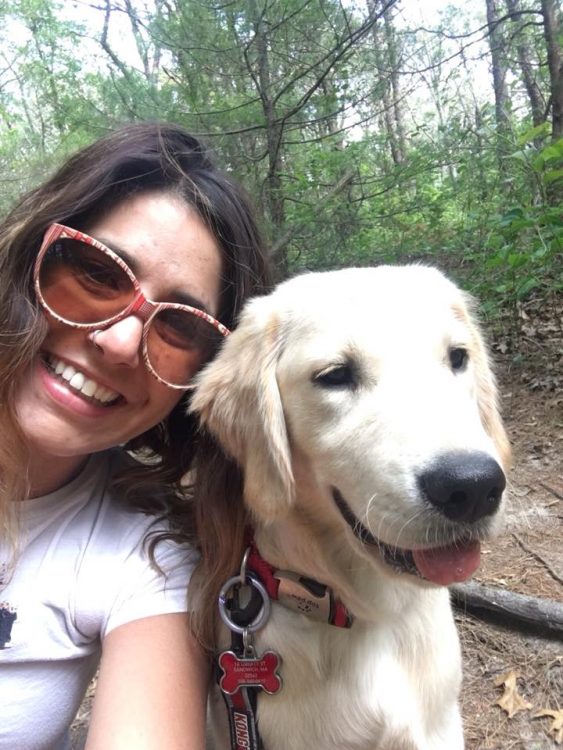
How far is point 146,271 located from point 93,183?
0.29 metres

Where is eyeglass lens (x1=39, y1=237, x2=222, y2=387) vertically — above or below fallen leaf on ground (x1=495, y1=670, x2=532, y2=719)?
above

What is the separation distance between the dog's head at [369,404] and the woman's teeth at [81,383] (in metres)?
0.25

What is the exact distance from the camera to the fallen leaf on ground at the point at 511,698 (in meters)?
2.26

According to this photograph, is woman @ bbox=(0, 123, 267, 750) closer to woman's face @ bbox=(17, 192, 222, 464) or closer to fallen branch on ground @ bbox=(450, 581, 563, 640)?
woman's face @ bbox=(17, 192, 222, 464)

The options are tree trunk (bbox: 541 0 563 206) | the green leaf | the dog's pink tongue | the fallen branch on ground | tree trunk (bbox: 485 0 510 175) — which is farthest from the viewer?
tree trunk (bbox: 485 0 510 175)

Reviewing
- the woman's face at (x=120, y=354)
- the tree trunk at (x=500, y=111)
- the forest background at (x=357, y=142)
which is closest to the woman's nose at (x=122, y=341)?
the woman's face at (x=120, y=354)

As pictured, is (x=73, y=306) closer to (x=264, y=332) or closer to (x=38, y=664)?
(x=264, y=332)

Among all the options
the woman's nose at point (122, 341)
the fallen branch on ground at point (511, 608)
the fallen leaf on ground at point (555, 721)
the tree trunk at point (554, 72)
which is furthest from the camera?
the tree trunk at point (554, 72)

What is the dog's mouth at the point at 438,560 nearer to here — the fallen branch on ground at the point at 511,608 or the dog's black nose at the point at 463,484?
the dog's black nose at the point at 463,484

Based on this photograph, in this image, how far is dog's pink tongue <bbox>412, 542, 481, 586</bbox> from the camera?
1326mm

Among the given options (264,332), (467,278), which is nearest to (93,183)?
(264,332)

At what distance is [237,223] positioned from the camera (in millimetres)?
1742

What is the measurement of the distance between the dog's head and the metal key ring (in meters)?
0.19

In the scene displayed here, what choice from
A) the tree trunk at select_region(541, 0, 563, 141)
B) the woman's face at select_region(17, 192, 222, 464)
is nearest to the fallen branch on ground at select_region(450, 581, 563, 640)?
the woman's face at select_region(17, 192, 222, 464)
